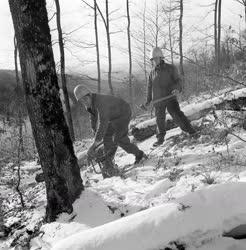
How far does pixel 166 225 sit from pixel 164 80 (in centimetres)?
492

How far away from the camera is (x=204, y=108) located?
10.0 metres

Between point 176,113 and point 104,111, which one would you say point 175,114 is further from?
point 104,111

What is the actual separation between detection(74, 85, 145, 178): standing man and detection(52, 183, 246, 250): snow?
9.51 feet

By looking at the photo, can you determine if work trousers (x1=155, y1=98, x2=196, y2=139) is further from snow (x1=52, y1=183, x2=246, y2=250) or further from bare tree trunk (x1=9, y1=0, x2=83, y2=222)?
snow (x1=52, y1=183, x2=246, y2=250)

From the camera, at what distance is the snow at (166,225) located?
3906 mm

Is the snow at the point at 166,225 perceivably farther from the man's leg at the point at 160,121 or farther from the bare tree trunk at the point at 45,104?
the man's leg at the point at 160,121

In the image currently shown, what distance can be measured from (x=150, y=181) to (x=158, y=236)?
250cm

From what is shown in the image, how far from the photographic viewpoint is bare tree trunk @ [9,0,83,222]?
5.52 metres

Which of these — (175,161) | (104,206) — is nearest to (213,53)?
(175,161)

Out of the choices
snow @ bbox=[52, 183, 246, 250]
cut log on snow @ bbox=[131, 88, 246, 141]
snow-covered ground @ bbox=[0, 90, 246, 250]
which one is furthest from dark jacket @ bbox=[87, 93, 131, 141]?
snow @ bbox=[52, 183, 246, 250]

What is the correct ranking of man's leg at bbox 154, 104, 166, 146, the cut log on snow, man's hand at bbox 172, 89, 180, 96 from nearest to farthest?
man's hand at bbox 172, 89, 180, 96
man's leg at bbox 154, 104, 166, 146
the cut log on snow

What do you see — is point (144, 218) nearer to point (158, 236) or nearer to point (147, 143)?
point (158, 236)

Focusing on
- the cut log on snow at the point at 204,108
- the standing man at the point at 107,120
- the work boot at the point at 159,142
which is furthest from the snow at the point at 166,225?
the cut log on snow at the point at 204,108

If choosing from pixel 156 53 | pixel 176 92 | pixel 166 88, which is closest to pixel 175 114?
pixel 176 92
